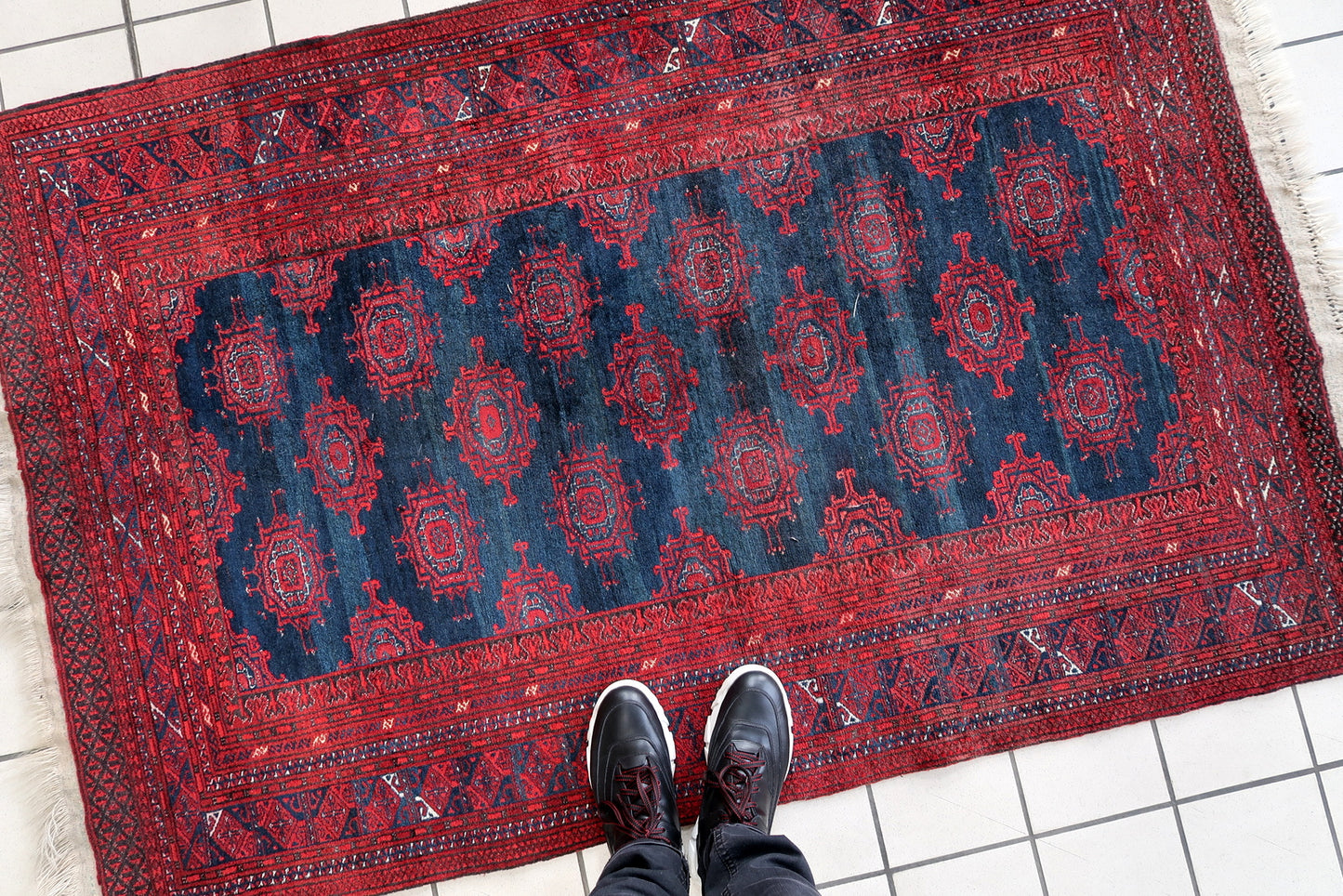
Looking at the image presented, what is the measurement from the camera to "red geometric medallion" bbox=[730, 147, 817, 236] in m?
1.54

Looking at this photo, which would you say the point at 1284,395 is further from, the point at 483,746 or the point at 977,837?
the point at 483,746

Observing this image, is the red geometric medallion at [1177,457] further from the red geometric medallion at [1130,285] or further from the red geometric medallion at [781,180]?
the red geometric medallion at [781,180]

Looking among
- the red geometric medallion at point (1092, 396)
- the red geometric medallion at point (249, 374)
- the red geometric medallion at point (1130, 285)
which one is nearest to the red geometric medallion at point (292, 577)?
the red geometric medallion at point (249, 374)

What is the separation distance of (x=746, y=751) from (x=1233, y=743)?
3.05ft

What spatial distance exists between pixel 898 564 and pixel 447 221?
3.59ft

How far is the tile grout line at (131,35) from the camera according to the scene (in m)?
1.55

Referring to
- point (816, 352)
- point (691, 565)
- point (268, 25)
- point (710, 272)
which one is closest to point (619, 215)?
point (710, 272)

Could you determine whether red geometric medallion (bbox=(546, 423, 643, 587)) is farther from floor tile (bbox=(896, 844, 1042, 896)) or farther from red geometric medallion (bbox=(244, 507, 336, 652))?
floor tile (bbox=(896, 844, 1042, 896))

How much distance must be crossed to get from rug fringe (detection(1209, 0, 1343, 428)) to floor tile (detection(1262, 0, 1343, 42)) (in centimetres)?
3

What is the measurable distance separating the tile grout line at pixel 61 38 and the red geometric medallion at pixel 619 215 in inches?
38.5

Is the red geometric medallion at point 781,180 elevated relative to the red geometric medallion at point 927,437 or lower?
elevated

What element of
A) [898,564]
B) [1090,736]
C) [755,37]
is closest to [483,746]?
[898,564]

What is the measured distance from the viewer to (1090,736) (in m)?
1.48

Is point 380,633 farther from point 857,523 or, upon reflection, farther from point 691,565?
point 857,523
